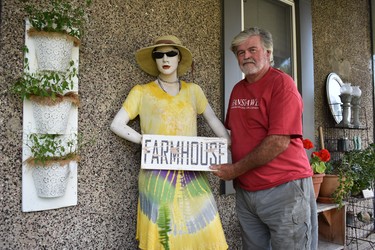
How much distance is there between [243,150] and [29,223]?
3.50 feet

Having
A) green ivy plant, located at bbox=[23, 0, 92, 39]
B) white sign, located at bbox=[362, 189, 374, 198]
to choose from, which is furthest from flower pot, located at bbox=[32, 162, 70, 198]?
white sign, located at bbox=[362, 189, 374, 198]

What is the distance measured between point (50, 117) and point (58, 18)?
1.44 feet

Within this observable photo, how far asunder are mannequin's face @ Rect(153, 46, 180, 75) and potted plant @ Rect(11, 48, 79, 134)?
443mm

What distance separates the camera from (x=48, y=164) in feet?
4.86

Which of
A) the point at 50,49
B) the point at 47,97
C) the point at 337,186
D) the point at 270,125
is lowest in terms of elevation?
the point at 337,186

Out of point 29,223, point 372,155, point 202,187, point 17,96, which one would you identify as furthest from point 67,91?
point 372,155

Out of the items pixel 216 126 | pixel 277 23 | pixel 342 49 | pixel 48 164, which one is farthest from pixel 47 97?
pixel 342 49

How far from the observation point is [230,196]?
2.40 m

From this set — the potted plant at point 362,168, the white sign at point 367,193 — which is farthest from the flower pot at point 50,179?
the white sign at point 367,193

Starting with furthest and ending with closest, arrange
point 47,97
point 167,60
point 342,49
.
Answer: point 342,49 → point 167,60 → point 47,97

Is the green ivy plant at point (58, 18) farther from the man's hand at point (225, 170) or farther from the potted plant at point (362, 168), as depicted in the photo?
the potted plant at point (362, 168)

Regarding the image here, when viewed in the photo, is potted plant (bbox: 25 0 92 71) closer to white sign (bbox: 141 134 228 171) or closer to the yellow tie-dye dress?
the yellow tie-dye dress

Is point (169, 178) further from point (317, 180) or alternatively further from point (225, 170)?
point (317, 180)

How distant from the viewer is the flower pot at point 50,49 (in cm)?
149
